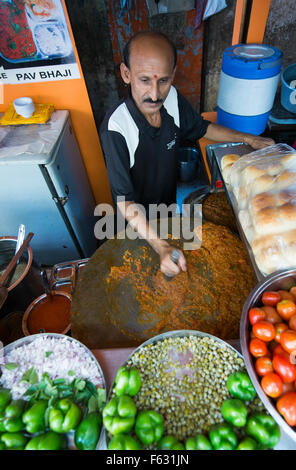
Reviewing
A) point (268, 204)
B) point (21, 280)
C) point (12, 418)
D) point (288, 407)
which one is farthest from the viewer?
point (21, 280)

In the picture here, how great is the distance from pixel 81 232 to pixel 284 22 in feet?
11.6

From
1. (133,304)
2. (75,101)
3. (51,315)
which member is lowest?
(51,315)

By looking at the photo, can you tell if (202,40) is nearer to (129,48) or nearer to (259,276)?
(129,48)

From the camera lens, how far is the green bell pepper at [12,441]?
2.87 feet

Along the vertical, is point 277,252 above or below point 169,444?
above

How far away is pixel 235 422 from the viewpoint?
34.7 inches

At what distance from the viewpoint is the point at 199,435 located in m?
0.87

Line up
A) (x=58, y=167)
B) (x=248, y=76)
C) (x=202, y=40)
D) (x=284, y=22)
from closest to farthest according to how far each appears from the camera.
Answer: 1. (x=248, y=76)
2. (x=58, y=167)
3. (x=284, y=22)
4. (x=202, y=40)

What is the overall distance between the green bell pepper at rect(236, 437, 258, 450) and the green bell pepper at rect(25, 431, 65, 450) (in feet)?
1.80

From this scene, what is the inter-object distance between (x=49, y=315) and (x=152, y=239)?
2.97 ft

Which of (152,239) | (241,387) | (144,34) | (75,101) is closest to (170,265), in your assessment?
(152,239)

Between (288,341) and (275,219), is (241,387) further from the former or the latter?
(275,219)
